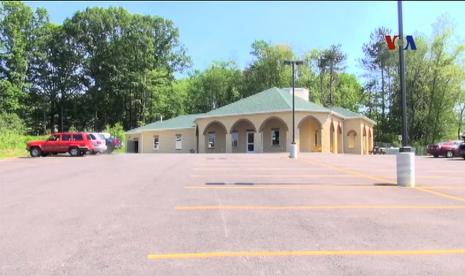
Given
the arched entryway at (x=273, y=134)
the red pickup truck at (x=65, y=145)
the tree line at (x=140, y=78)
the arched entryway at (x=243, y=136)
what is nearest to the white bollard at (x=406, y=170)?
the red pickup truck at (x=65, y=145)

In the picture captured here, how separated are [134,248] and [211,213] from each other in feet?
9.28

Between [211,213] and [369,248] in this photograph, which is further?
[211,213]

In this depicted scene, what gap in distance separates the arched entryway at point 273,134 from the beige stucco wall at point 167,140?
10506 mm

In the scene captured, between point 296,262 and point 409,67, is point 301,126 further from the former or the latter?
point 296,262

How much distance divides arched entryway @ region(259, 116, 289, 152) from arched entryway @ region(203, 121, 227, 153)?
5082 mm

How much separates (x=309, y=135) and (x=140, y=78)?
125ft

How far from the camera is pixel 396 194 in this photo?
1253 centimetres

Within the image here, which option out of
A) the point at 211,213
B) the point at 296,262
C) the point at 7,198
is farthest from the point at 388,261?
the point at 7,198

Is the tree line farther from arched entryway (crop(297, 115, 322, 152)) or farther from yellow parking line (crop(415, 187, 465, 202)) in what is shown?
yellow parking line (crop(415, 187, 465, 202))

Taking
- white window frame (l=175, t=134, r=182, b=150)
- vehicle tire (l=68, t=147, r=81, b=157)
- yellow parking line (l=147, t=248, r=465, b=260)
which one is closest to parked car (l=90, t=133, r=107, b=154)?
vehicle tire (l=68, t=147, r=81, b=157)

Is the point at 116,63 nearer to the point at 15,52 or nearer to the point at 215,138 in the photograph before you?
the point at 15,52

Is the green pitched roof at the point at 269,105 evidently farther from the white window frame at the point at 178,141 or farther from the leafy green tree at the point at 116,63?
the leafy green tree at the point at 116,63

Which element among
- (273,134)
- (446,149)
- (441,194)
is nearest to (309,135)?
(273,134)

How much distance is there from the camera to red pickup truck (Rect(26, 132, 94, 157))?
34.9 m
